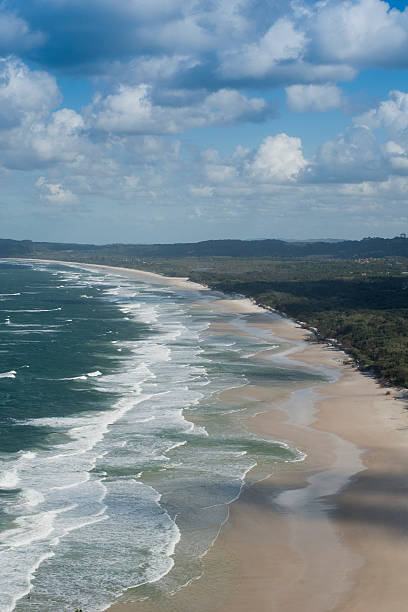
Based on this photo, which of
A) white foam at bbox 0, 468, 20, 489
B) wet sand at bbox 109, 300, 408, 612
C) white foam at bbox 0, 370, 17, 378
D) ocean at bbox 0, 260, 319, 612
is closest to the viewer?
wet sand at bbox 109, 300, 408, 612

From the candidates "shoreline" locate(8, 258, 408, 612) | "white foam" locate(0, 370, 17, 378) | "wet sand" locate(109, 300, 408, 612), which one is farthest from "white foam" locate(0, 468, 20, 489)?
"white foam" locate(0, 370, 17, 378)

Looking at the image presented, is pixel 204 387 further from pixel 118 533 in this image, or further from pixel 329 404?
pixel 118 533

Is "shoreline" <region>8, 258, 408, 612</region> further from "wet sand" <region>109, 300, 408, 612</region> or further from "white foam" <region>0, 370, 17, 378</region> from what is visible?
"white foam" <region>0, 370, 17, 378</region>

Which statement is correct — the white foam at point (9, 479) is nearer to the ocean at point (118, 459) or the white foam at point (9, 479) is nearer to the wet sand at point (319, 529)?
the ocean at point (118, 459)

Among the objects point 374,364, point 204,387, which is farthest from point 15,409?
point 374,364

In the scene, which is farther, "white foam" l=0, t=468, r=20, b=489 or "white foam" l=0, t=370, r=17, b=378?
"white foam" l=0, t=370, r=17, b=378

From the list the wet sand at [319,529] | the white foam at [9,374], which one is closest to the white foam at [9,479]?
the wet sand at [319,529]

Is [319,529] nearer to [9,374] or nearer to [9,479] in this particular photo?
[9,479]
